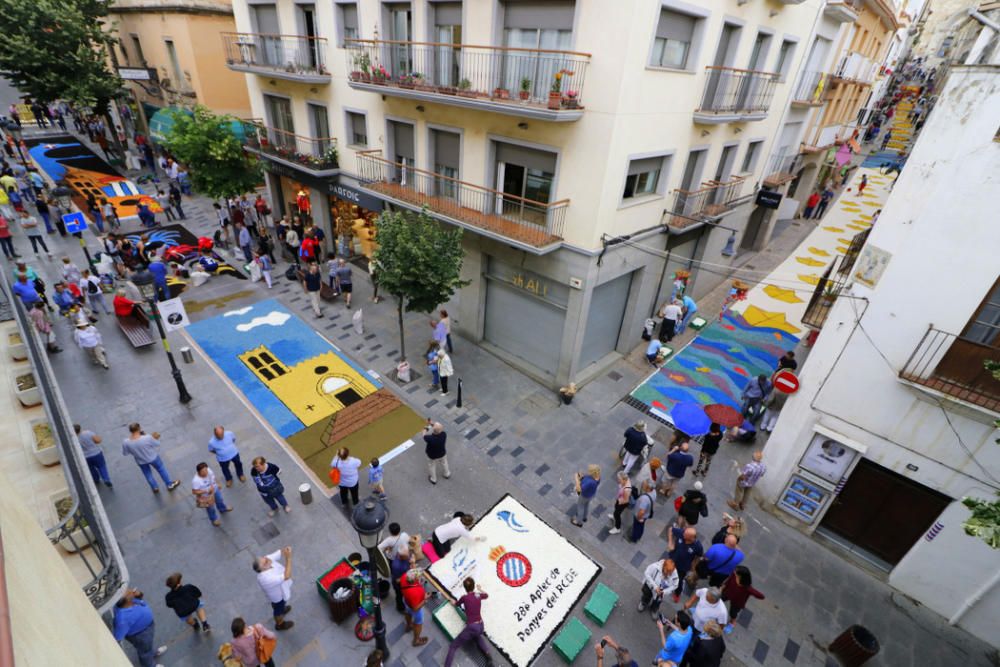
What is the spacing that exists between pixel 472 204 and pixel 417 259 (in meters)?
2.70

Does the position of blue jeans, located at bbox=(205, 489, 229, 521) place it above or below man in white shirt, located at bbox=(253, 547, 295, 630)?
below

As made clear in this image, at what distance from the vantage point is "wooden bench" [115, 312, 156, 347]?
1348 cm

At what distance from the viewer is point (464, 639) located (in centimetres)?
680

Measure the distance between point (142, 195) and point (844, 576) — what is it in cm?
3196

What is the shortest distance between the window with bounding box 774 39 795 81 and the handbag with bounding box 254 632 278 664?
20284mm

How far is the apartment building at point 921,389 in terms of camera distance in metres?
6.89

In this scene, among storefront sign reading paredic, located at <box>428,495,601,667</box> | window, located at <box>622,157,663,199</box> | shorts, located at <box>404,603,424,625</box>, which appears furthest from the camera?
window, located at <box>622,157,663,199</box>

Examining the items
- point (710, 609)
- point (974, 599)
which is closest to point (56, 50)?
point (710, 609)

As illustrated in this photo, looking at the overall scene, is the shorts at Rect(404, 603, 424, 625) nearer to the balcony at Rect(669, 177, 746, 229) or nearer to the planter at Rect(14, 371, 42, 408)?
the planter at Rect(14, 371, 42, 408)

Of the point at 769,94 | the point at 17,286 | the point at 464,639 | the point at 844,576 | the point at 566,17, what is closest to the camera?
the point at 464,639

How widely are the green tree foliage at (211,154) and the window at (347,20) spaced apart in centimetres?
585

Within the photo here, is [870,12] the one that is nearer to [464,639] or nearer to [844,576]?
[844,576]

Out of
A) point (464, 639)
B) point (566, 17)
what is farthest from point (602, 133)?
point (464, 639)

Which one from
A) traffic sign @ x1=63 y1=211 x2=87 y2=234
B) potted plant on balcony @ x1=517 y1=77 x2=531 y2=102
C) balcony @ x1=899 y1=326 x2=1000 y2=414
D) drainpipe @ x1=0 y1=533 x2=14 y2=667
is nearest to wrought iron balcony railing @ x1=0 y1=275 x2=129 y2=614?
drainpipe @ x1=0 y1=533 x2=14 y2=667
